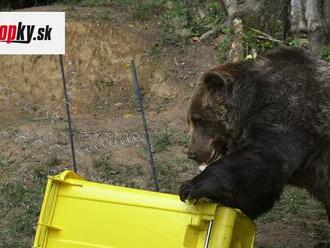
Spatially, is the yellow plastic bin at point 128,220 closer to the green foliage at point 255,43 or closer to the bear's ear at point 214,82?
the bear's ear at point 214,82

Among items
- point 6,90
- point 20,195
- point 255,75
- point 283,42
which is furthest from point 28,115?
point 255,75

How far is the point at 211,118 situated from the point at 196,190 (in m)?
1.16

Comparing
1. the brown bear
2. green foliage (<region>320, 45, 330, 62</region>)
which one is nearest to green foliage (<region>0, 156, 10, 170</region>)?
the brown bear

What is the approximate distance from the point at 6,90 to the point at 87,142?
6.91 feet

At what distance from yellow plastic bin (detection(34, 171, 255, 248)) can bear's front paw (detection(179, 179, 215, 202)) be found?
0.06 metres

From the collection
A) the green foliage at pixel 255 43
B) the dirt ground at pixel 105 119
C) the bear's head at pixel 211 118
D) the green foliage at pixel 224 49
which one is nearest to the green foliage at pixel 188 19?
the dirt ground at pixel 105 119

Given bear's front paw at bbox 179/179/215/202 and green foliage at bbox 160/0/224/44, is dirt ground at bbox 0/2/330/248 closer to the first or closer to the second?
green foliage at bbox 160/0/224/44

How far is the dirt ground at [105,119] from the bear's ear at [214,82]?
152 cm

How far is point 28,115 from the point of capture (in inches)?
342

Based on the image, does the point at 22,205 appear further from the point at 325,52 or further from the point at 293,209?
the point at 325,52

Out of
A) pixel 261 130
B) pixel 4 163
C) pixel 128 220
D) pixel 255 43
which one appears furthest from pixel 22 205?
pixel 255 43

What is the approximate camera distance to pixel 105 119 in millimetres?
8500

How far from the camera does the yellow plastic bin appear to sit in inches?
161

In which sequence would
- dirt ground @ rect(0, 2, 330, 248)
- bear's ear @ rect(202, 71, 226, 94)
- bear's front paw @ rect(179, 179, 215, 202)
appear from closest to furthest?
1. bear's front paw @ rect(179, 179, 215, 202)
2. bear's ear @ rect(202, 71, 226, 94)
3. dirt ground @ rect(0, 2, 330, 248)
